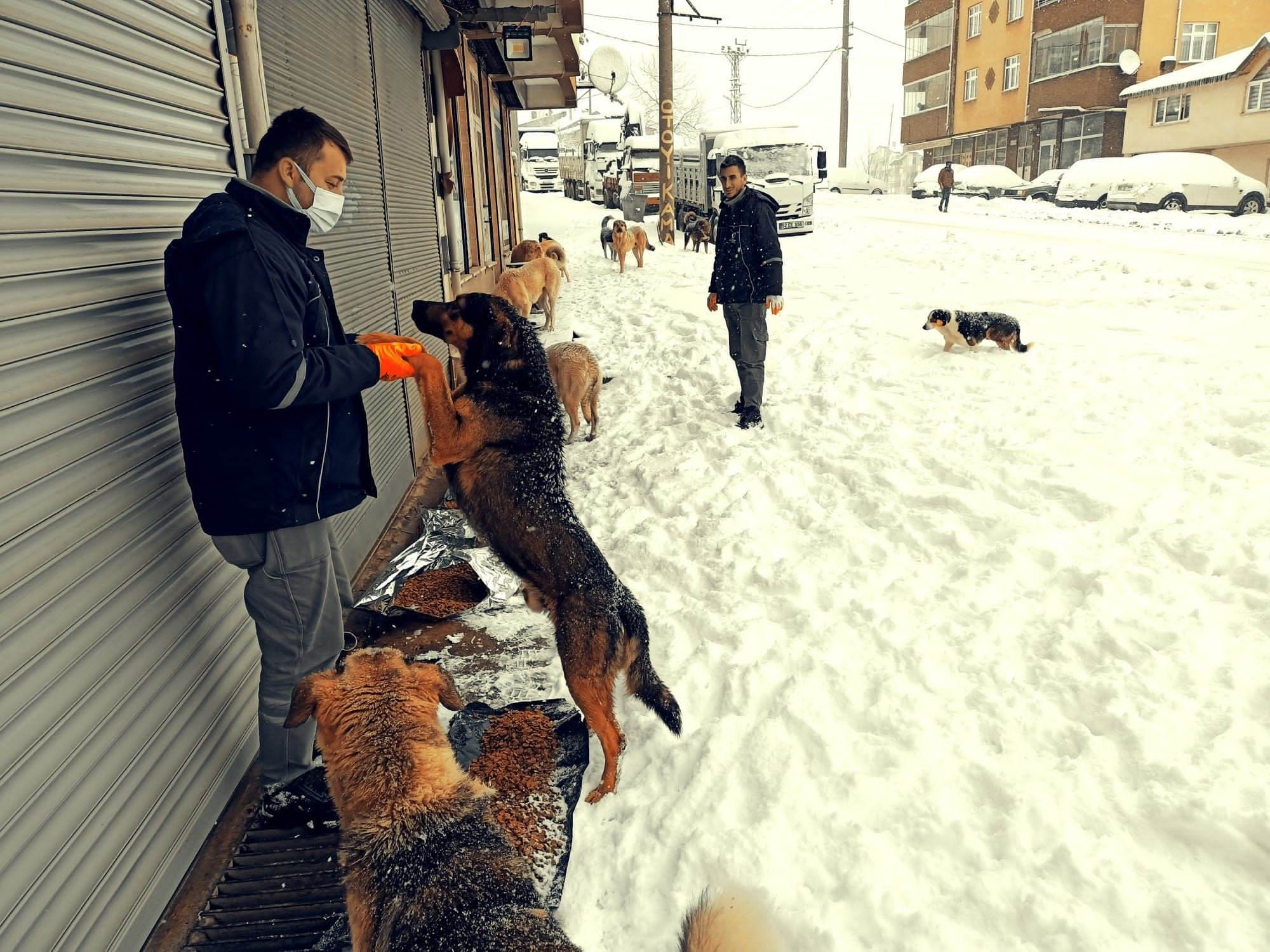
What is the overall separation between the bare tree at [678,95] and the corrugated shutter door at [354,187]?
2799 inches

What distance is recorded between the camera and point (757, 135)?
72.7 feet

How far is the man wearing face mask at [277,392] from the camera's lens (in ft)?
7.81

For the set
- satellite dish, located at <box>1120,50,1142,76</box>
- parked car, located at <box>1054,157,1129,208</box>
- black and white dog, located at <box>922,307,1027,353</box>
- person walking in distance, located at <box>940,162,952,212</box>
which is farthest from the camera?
satellite dish, located at <box>1120,50,1142,76</box>

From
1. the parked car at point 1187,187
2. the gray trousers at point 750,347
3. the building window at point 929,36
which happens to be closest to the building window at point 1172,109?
the parked car at point 1187,187

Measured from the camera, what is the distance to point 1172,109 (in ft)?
110

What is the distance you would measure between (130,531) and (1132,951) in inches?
133

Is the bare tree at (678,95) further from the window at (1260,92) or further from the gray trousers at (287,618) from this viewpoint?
the gray trousers at (287,618)

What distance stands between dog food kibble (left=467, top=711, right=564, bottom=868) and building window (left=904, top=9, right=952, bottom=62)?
56.3 metres

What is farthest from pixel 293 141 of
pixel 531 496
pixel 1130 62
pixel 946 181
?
pixel 1130 62

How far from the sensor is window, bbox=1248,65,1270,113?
2956 cm

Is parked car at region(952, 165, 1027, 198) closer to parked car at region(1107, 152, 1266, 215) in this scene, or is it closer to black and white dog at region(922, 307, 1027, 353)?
parked car at region(1107, 152, 1266, 215)

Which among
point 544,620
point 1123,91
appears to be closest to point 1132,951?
point 544,620

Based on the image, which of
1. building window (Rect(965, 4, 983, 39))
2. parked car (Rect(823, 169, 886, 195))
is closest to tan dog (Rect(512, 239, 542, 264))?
parked car (Rect(823, 169, 886, 195))

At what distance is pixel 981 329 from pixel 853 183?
154 ft
